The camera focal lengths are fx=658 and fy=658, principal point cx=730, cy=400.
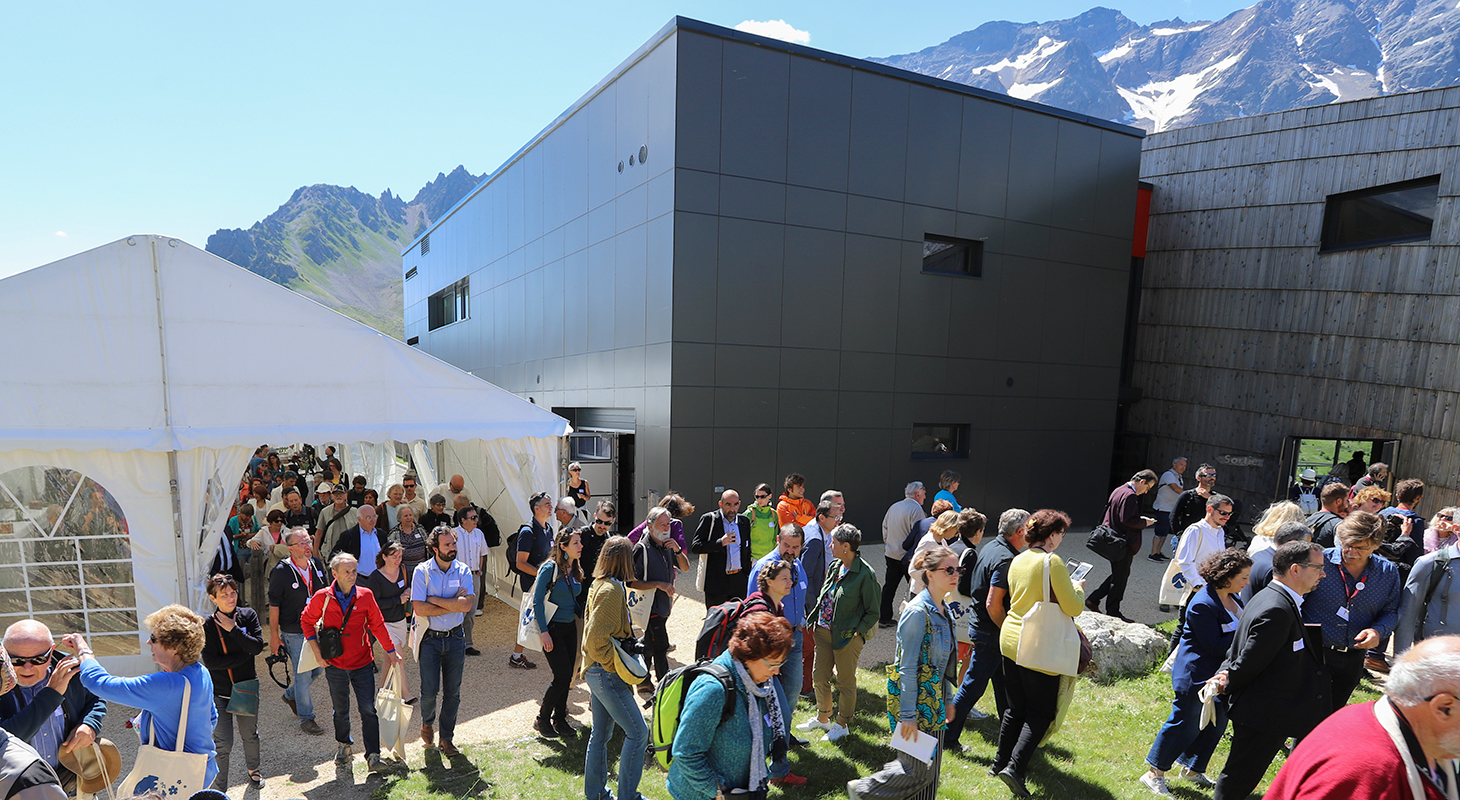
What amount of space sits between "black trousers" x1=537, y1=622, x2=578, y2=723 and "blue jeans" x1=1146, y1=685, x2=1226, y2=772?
414cm

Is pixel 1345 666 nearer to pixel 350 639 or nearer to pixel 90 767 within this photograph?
pixel 350 639

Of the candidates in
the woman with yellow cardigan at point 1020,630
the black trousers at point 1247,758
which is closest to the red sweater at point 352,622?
Result: the woman with yellow cardigan at point 1020,630

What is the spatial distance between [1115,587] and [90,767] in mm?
8864

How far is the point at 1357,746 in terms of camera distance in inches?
72.8

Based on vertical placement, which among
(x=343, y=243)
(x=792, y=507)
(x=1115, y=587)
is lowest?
(x=1115, y=587)

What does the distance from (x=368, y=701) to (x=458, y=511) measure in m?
3.04

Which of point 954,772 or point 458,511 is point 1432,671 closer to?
point 954,772

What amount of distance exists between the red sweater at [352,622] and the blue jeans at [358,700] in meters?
0.09

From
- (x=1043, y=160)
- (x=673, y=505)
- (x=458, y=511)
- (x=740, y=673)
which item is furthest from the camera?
(x=1043, y=160)

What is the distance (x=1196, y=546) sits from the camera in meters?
6.46

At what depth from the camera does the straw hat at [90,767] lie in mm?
3225

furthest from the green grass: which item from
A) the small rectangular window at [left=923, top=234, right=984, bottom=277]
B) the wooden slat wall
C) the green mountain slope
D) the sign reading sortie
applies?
the green mountain slope

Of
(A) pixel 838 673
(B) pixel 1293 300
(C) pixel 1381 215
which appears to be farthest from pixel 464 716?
(C) pixel 1381 215

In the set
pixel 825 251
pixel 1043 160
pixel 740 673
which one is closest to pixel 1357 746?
pixel 740 673
